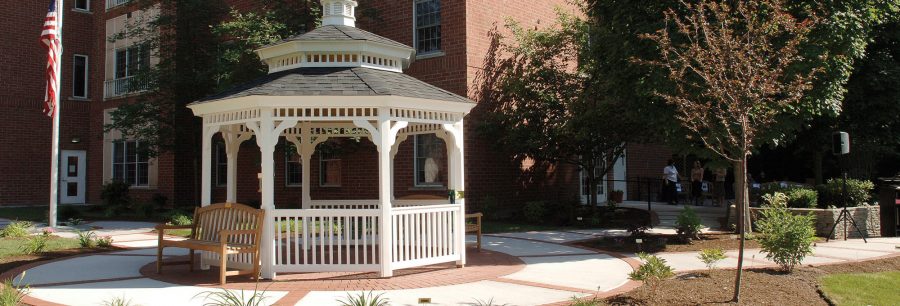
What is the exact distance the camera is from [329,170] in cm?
1909

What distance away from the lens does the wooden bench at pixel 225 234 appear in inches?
311

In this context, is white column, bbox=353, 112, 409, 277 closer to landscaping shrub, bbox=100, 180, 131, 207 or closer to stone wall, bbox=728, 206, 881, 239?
stone wall, bbox=728, 206, 881, 239

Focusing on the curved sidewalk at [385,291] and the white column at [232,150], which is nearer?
the curved sidewalk at [385,291]

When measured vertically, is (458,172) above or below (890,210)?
above

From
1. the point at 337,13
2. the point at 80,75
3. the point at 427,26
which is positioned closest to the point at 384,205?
the point at 337,13

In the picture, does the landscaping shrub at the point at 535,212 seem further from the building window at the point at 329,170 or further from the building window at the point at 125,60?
the building window at the point at 125,60

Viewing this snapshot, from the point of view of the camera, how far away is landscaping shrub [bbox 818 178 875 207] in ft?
44.9

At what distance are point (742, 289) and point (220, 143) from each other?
17.0 m

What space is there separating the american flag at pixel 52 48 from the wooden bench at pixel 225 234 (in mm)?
9002

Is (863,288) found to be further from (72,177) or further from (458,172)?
(72,177)

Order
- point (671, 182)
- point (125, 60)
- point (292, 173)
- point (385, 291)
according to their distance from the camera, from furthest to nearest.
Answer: point (125, 60) → point (671, 182) → point (292, 173) → point (385, 291)

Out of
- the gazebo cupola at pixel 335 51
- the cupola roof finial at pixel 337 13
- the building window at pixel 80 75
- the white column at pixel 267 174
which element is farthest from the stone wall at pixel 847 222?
the building window at pixel 80 75

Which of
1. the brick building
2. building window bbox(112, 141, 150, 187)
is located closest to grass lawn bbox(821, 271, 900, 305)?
the brick building

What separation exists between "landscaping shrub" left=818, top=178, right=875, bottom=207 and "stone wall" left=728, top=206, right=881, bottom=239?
1.21 feet
